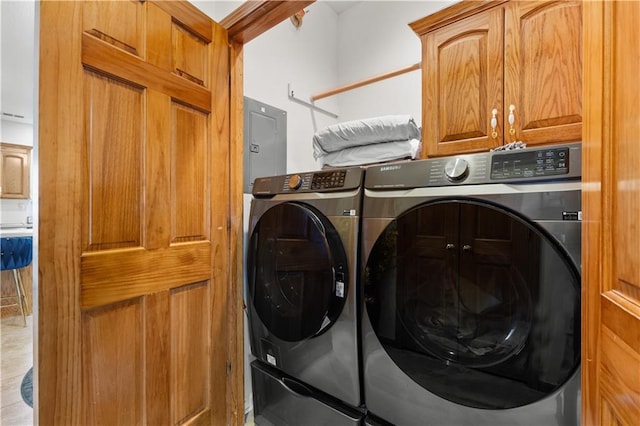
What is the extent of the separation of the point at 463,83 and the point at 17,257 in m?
4.54

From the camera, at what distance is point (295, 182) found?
126cm

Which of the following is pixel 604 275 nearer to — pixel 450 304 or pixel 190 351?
pixel 450 304

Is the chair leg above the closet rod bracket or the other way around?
the other way around

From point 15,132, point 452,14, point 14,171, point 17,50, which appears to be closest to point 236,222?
point 452,14

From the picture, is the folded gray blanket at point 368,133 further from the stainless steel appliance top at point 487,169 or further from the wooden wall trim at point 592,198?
the wooden wall trim at point 592,198

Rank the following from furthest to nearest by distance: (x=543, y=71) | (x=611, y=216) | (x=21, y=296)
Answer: (x=21, y=296)
(x=543, y=71)
(x=611, y=216)

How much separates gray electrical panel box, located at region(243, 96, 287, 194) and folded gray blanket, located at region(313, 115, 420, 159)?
0.91 ft

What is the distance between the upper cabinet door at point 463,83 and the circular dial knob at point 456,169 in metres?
0.56

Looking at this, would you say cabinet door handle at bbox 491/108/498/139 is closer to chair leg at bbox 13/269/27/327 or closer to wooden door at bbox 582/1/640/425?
wooden door at bbox 582/1/640/425

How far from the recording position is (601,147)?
504 mm

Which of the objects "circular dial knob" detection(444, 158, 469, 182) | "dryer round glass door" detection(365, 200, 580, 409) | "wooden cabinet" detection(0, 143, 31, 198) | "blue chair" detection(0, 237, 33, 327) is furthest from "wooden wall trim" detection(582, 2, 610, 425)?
"wooden cabinet" detection(0, 143, 31, 198)

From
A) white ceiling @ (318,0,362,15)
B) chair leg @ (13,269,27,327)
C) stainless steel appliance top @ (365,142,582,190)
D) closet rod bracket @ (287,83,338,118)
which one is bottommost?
chair leg @ (13,269,27,327)

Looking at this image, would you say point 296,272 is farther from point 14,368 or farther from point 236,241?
point 14,368

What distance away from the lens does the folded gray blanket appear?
4.77ft
